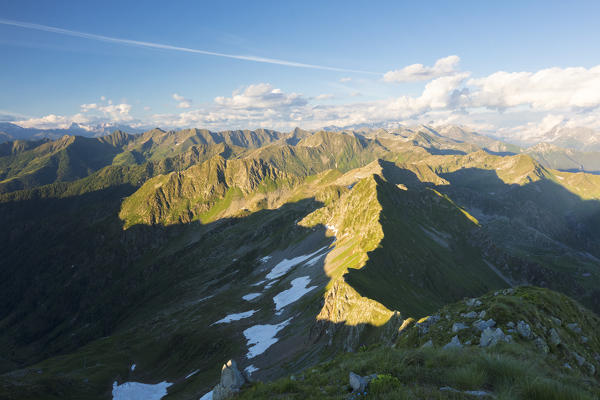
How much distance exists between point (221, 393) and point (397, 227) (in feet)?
462

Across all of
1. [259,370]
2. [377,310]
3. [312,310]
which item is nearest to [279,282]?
[312,310]

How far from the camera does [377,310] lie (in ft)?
197

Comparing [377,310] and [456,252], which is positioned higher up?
[377,310]

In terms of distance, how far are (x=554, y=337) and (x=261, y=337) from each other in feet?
261

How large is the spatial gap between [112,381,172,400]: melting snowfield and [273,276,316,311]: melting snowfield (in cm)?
4149

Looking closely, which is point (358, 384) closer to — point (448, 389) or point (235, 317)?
point (448, 389)

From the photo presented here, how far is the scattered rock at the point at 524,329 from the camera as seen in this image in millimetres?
20053

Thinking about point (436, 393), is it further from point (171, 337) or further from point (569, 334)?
point (171, 337)

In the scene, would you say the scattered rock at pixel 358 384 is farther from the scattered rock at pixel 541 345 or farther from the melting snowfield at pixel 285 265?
the melting snowfield at pixel 285 265

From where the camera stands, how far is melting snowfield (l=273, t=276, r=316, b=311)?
110m

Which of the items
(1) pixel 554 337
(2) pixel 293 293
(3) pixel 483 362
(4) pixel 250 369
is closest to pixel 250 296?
(2) pixel 293 293

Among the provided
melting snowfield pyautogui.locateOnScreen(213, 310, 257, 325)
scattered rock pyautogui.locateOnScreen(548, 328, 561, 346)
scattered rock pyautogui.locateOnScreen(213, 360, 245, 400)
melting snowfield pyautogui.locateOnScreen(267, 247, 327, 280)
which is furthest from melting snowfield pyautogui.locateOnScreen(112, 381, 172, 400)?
scattered rock pyautogui.locateOnScreen(548, 328, 561, 346)

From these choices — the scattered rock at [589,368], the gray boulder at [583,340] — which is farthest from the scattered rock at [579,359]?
the gray boulder at [583,340]

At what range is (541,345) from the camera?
1922 cm
